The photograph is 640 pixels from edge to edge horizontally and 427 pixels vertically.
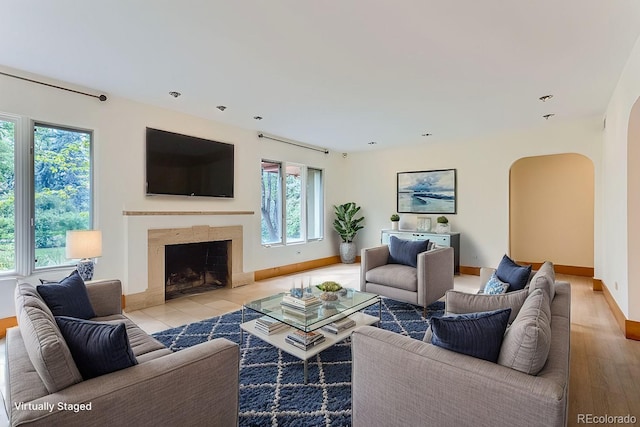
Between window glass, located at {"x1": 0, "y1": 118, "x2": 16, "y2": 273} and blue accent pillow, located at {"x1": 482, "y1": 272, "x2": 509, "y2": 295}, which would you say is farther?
window glass, located at {"x1": 0, "y1": 118, "x2": 16, "y2": 273}

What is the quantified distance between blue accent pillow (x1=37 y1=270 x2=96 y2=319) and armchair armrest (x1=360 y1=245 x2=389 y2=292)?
9.50 ft

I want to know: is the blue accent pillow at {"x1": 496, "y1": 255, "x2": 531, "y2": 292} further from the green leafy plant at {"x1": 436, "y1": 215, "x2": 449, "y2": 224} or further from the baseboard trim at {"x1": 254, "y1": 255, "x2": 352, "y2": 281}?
the baseboard trim at {"x1": 254, "y1": 255, "x2": 352, "y2": 281}

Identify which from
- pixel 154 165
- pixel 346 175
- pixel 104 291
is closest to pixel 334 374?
pixel 104 291

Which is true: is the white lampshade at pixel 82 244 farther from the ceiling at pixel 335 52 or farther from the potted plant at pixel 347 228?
the potted plant at pixel 347 228

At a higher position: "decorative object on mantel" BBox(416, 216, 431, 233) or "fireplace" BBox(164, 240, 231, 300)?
"decorative object on mantel" BBox(416, 216, 431, 233)

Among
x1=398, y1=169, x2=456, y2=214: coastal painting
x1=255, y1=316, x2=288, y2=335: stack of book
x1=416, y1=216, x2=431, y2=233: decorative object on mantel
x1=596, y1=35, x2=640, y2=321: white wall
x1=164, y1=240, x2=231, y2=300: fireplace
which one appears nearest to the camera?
x1=255, y1=316, x2=288, y2=335: stack of book

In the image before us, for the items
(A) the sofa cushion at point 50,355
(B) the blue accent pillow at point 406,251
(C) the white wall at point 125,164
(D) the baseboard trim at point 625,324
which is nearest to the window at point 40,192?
(C) the white wall at point 125,164

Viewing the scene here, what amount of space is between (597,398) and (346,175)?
600 cm

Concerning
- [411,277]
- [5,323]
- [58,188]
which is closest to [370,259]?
Result: [411,277]

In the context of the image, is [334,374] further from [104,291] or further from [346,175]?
[346,175]

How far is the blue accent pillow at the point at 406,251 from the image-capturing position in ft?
13.7

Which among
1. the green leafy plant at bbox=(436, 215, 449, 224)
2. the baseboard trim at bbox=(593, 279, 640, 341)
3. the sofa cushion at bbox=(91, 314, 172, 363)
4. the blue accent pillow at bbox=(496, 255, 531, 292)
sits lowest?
the baseboard trim at bbox=(593, 279, 640, 341)

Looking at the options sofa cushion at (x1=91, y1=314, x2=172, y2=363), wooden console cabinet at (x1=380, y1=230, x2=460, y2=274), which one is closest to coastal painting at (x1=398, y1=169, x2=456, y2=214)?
wooden console cabinet at (x1=380, y1=230, x2=460, y2=274)

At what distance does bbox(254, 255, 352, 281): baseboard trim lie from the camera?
565 cm
